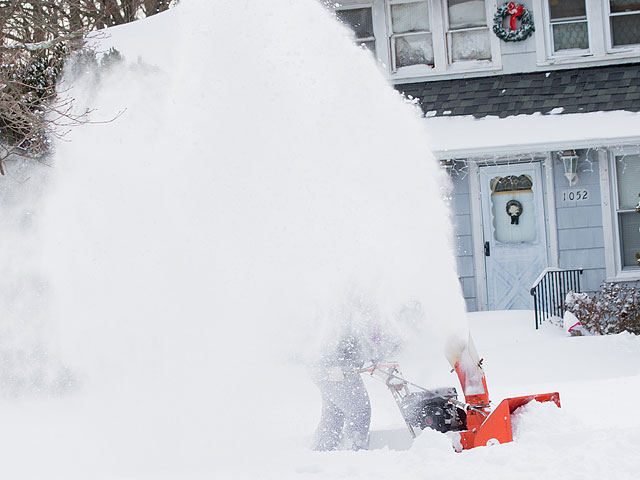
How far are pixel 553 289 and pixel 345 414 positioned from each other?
7.98 metres

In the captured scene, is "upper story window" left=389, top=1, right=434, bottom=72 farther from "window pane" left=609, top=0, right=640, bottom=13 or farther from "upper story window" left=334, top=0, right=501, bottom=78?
"window pane" left=609, top=0, right=640, bottom=13

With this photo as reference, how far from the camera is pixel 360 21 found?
50.9ft

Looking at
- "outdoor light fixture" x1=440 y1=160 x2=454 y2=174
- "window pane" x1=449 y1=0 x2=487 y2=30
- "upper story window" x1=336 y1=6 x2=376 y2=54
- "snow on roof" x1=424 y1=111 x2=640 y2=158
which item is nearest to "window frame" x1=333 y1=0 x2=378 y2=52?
"upper story window" x1=336 y1=6 x2=376 y2=54

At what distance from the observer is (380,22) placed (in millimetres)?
15344

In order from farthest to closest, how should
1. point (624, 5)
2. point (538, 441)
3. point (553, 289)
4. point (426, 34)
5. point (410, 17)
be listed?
point (410, 17) → point (426, 34) → point (624, 5) → point (553, 289) → point (538, 441)

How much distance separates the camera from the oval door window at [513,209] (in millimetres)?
14312

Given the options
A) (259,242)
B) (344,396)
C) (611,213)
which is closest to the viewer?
(344,396)

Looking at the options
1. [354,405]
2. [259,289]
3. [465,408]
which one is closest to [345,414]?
[354,405]

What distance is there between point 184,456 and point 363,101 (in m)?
3.13

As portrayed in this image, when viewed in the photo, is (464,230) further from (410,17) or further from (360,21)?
(360,21)

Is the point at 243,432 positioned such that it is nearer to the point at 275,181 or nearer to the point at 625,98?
the point at 275,181

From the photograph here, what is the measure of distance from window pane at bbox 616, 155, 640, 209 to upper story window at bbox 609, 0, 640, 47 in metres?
1.98

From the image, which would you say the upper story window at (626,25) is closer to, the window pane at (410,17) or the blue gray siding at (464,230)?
the window pane at (410,17)

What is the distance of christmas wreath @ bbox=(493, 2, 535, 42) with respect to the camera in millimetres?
14684
